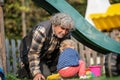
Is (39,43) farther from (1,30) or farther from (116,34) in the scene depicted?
(116,34)

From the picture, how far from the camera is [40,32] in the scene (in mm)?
7051

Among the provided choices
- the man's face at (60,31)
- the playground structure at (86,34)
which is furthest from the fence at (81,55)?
the man's face at (60,31)

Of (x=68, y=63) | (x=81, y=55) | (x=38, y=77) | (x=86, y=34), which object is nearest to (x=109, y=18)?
(x=81, y=55)

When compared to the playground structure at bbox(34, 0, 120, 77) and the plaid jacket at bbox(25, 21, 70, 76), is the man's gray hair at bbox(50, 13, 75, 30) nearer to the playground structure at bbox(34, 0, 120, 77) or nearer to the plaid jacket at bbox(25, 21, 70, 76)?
the plaid jacket at bbox(25, 21, 70, 76)

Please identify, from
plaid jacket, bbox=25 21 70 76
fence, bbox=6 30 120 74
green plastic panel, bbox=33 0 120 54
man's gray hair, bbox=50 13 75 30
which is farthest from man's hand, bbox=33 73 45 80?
fence, bbox=6 30 120 74

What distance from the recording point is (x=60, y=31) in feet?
22.8

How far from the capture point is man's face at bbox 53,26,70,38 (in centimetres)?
696

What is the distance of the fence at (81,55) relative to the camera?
417 inches

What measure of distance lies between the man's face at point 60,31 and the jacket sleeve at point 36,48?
0.17m

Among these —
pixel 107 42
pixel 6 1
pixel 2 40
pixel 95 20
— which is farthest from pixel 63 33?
pixel 6 1

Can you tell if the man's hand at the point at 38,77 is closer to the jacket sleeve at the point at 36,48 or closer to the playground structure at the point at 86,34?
the jacket sleeve at the point at 36,48

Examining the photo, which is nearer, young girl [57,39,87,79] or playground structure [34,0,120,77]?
young girl [57,39,87,79]

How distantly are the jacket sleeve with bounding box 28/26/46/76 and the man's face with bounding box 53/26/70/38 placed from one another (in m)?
0.17

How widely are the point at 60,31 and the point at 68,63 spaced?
576 mm
